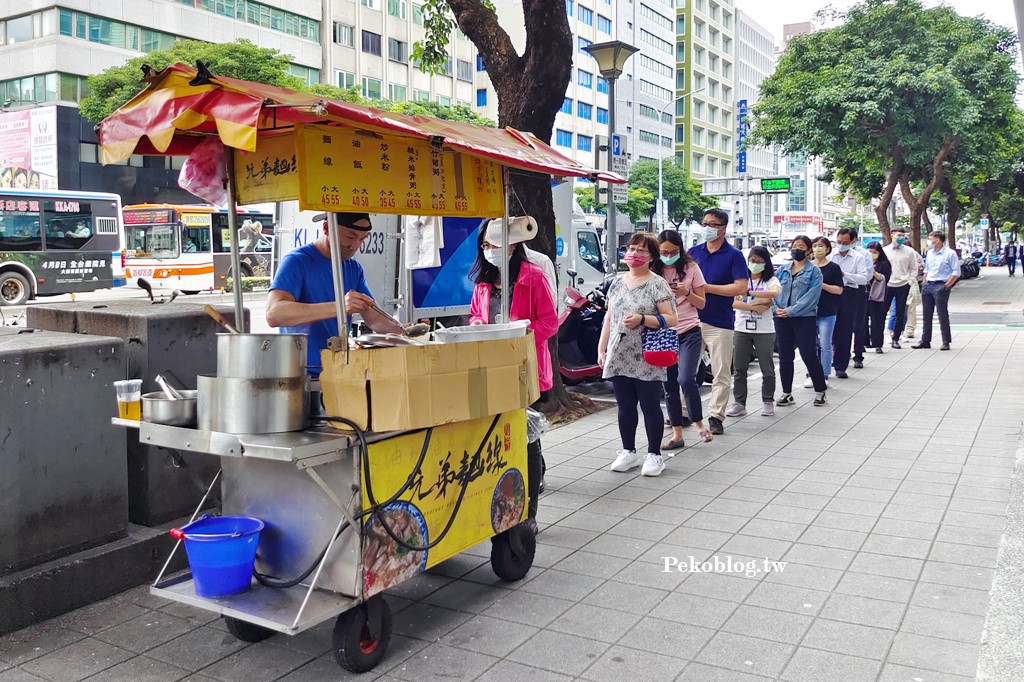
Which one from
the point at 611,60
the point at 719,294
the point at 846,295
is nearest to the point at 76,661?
the point at 719,294

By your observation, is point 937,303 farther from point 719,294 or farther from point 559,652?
point 559,652

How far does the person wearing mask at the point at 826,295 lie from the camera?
409 inches

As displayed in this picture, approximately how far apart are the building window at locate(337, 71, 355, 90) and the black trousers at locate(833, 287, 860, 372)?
38.5m

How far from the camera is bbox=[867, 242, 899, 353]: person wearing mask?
13449 millimetres

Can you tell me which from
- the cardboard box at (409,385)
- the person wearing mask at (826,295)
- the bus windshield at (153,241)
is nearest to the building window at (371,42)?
the bus windshield at (153,241)

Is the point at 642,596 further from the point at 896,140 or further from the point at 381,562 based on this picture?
the point at 896,140

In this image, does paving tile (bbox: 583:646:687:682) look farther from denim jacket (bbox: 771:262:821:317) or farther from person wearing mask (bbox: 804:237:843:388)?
person wearing mask (bbox: 804:237:843:388)

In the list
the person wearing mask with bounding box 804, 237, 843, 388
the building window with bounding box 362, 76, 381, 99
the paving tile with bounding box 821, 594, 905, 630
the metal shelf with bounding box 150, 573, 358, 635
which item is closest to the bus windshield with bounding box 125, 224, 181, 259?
the building window with bounding box 362, 76, 381, 99

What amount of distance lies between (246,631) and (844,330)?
9.38 m

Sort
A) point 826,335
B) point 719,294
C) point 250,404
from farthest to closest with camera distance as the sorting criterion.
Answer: point 826,335, point 719,294, point 250,404

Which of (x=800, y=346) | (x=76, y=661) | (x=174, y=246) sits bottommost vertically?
(x=76, y=661)

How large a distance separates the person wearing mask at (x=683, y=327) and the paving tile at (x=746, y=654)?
3621 millimetres

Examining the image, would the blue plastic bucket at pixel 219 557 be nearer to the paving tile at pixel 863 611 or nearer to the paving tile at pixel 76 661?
the paving tile at pixel 76 661

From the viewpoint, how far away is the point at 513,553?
4438 mm
